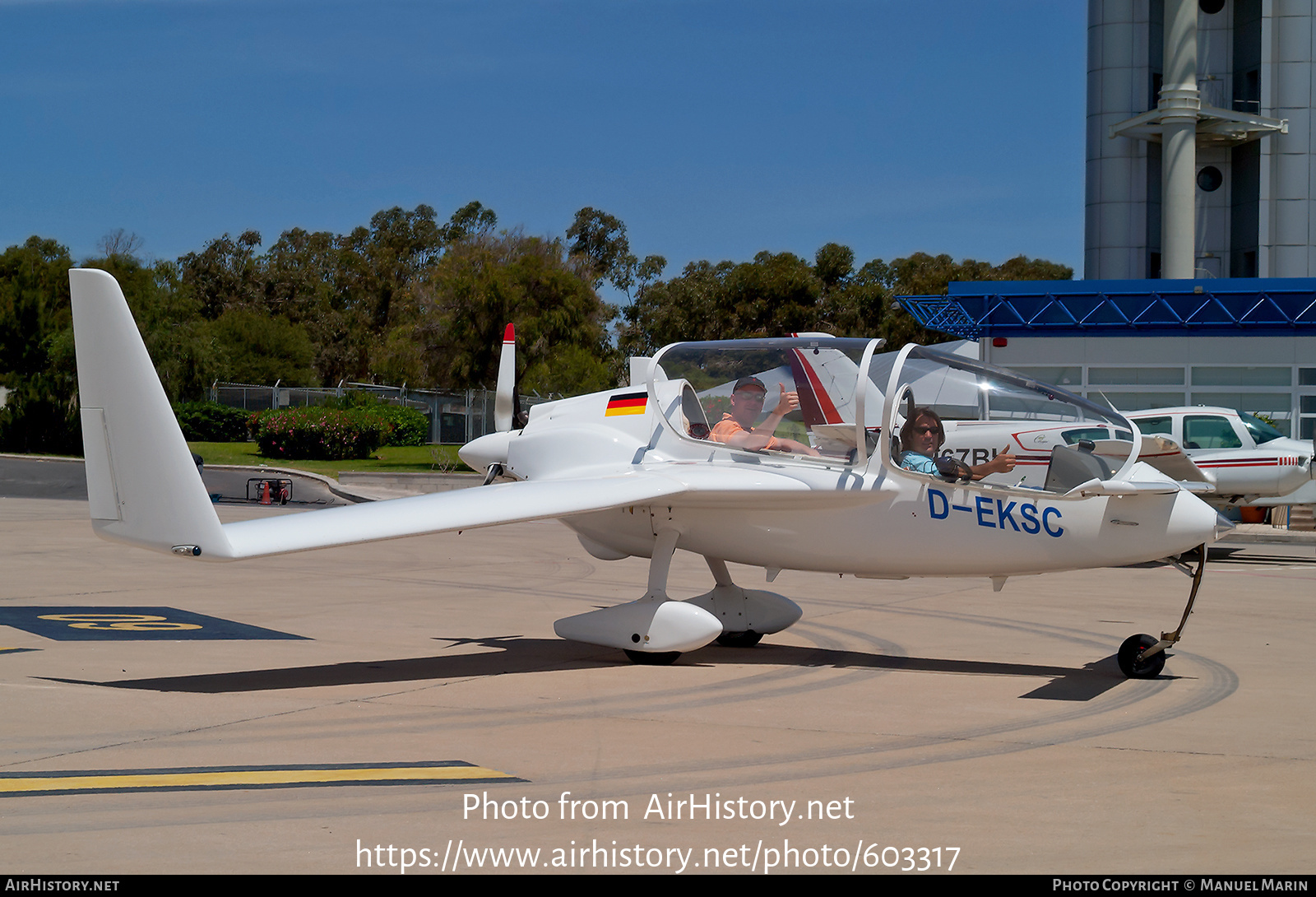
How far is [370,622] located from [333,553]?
23.7 feet

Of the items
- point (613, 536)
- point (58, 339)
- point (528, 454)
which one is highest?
point (58, 339)

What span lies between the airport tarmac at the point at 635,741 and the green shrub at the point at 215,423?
47183 millimetres

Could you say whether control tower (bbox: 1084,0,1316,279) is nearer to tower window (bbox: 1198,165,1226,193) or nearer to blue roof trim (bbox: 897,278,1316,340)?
tower window (bbox: 1198,165,1226,193)

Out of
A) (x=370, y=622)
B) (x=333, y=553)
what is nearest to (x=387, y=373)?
(x=333, y=553)

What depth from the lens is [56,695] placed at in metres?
7.86

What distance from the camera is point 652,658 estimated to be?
9.73m

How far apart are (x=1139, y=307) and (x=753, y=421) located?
25238mm

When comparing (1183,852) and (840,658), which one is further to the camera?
(840,658)

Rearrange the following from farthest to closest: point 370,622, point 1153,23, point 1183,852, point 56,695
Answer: point 1153,23, point 370,622, point 56,695, point 1183,852

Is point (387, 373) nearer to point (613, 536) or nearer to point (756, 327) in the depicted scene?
point (756, 327)

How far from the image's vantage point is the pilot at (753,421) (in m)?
9.52

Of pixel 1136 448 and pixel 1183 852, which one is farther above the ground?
pixel 1136 448

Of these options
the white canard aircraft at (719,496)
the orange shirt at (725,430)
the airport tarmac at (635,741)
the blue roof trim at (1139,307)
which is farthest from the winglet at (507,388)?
the blue roof trim at (1139,307)

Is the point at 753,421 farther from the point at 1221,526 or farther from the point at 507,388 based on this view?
the point at 1221,526
